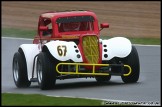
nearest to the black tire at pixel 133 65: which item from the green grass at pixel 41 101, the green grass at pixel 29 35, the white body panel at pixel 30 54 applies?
the white body panel at pixel 30 54

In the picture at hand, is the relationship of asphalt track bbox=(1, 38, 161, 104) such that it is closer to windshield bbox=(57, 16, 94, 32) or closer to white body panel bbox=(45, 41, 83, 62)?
white body panel bbox=(45, 41, 83, 62)

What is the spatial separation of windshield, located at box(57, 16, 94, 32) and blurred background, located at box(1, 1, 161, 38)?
11729 mm

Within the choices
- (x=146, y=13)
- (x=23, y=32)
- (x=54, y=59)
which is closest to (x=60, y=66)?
(x=54, y=59)

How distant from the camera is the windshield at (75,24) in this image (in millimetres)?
18156

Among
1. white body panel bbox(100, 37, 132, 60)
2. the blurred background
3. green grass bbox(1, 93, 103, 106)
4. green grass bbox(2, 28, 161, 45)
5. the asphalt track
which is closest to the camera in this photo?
green grass bbox(1, 93, 103, 106)

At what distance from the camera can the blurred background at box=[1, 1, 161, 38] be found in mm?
32031

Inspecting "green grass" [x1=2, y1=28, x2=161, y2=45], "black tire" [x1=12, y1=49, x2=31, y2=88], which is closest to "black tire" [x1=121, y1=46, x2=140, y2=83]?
"black tire" [x1=12, y1=49, x2=31, y2=88]

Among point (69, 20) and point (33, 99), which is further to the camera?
point (69, 20)

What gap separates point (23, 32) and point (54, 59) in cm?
1438

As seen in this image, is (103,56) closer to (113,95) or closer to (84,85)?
(84,85)

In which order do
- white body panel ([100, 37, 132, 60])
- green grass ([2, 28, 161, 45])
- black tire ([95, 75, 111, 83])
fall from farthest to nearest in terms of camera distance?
green grass ([2, 28, 161, 45]) → black tire ([95, 75, 111, 83]) → white body panel ([100, 37, 132, 60])

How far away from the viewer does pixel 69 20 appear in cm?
1816

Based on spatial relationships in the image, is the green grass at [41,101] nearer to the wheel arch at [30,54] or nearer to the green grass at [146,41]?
the wheel arch at [30,54]

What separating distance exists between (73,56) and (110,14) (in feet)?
65.9
